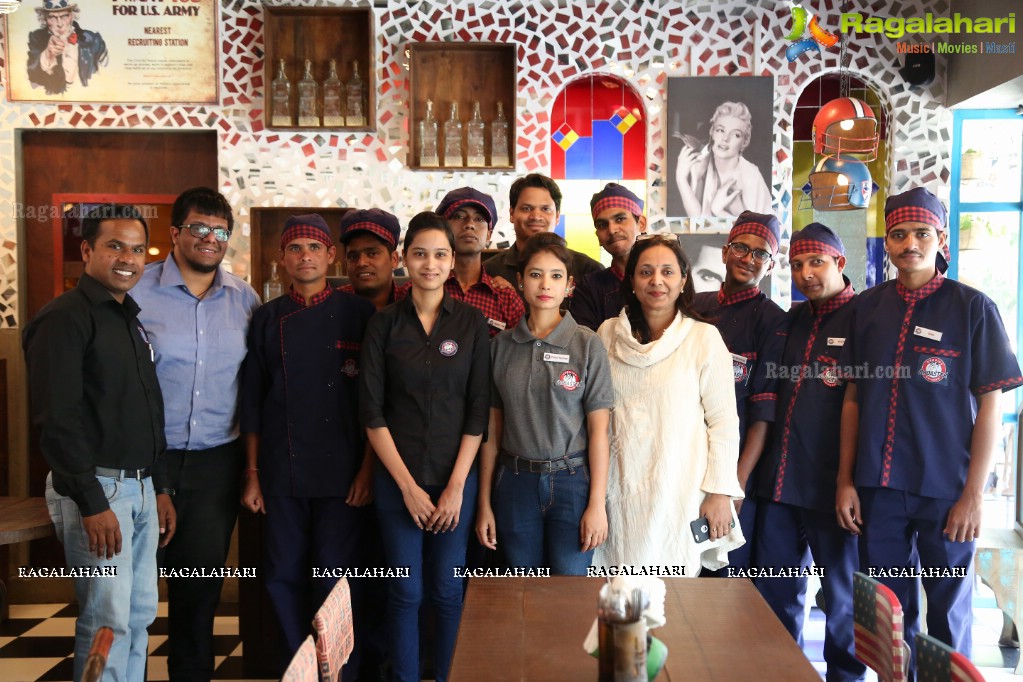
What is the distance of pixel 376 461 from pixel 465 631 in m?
1.17

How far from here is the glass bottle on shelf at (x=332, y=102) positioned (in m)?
4.71

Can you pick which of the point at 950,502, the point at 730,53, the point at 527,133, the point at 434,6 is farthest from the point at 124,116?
the point at 950,502

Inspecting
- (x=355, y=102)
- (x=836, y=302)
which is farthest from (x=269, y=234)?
(x=836, y=302)

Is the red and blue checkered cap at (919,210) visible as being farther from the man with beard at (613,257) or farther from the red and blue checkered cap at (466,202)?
the red and blue checkered cap at (466,202)

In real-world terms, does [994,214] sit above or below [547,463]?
above

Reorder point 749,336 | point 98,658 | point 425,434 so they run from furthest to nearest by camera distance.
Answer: point 749,336
point 425,434
point 98,658

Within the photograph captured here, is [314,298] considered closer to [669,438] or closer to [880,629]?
[669,438]

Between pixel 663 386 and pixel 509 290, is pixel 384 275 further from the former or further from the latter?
pixel 663 386

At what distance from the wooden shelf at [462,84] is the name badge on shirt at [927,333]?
7.97ft

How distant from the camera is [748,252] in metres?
3.34

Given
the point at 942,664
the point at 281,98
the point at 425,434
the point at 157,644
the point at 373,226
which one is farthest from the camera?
the point at 281,98

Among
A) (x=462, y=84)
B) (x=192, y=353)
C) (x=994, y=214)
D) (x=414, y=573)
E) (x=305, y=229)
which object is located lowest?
(x=414, y=573)

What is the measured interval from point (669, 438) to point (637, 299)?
19.9 inches

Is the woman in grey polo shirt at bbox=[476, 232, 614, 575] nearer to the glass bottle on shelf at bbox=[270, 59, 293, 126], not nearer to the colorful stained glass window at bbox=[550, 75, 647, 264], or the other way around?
the colorful stained glass window at bbox=[550, 75, 647, 264]
